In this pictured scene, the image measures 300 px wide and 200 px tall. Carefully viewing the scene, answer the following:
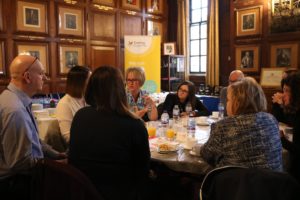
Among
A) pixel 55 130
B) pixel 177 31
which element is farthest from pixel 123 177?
pixel 177 31

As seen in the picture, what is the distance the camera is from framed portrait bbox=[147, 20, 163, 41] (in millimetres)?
8367

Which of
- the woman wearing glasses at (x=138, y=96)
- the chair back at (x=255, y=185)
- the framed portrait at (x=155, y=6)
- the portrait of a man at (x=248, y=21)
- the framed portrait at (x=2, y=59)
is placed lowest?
the chair back at (x=255, y=185)

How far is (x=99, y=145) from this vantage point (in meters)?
1.66

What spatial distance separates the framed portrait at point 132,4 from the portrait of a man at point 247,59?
Answer: 3.13 meters

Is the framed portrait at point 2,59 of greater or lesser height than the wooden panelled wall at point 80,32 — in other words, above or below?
below

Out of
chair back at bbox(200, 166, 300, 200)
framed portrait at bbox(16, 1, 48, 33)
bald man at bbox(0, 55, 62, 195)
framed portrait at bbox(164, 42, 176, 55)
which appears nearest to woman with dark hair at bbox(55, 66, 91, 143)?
bald man at bbox(0, 55, 62, 195)

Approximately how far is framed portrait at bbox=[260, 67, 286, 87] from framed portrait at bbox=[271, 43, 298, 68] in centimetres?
17

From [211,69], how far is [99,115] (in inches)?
253

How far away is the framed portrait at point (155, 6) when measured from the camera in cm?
827

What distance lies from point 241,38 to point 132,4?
3.05 m

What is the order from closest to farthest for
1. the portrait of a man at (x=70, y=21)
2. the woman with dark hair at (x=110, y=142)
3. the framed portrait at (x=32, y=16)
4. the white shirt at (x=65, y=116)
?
the woman with dark hair at (x=110, y=142)
the white shirt at (x=65, y=116)
the framed portrait at (x=32, y=16)
the portrait of a man at (x=70, y=21)

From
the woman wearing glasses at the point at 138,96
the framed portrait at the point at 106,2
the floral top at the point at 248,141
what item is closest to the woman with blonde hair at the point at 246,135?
the floral top at the point at 248,141

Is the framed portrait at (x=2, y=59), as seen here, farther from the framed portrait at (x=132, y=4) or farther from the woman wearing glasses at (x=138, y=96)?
Result: the woman wearing glasses at (x=138, y=96)

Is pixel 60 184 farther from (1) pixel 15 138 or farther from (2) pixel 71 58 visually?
(2) pixel 71 58
